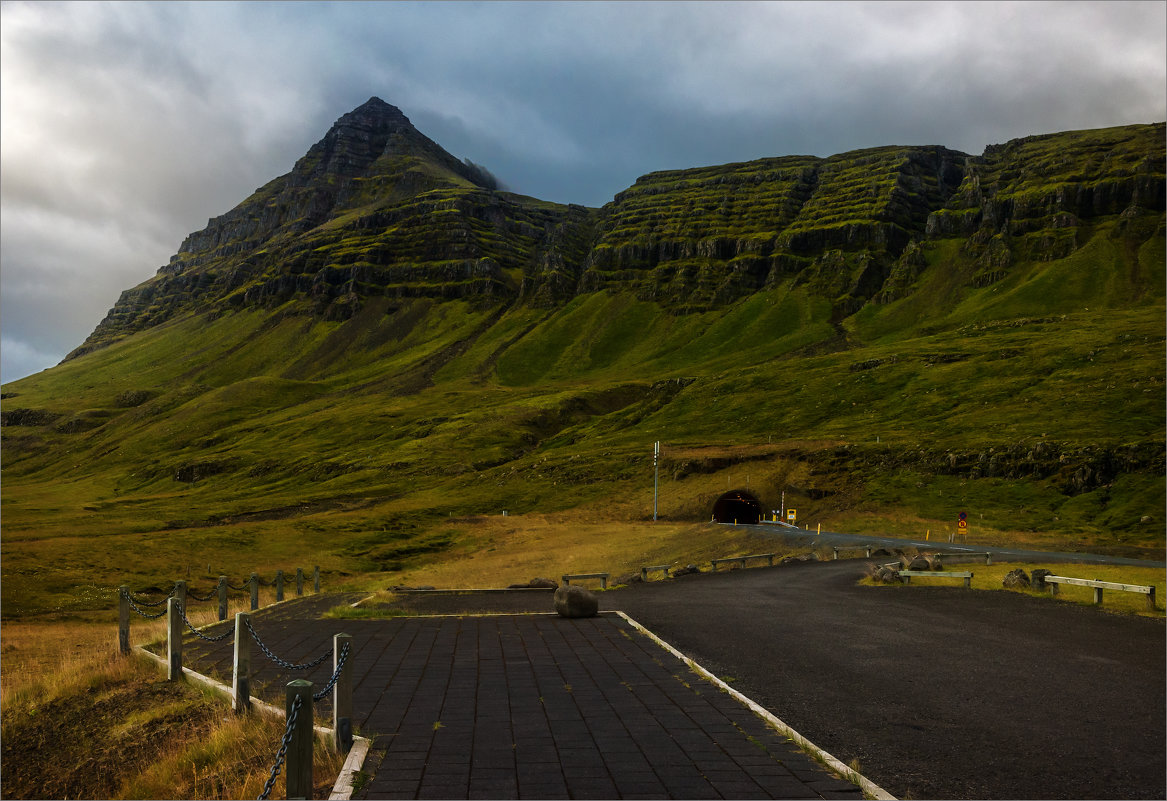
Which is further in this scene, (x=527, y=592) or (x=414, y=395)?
(x=414, y=395)

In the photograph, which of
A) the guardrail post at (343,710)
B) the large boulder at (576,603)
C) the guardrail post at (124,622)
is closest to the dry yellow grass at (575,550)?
the large boulder at (576,603)

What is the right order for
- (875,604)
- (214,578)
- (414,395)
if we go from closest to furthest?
(875,604), (214,578), (414,395)

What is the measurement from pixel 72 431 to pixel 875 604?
215 meters

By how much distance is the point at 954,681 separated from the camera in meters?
12.4

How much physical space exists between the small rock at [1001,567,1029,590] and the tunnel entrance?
40177 mm

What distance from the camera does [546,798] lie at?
698 cm

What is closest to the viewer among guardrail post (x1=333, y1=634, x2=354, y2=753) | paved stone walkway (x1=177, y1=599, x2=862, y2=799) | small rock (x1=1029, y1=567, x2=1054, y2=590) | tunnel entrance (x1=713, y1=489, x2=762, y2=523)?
paved stone walkway (x1=177, y1=599, x2=862, y2=799)

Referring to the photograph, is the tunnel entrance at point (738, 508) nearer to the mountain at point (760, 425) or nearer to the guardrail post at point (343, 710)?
the mountain at point (760, 425)

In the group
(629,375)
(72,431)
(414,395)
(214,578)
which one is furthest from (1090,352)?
(72,431)

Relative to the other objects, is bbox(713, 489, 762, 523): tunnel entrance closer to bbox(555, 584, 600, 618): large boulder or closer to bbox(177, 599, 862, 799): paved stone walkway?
bbox(555, 584, 600, 618): large boulder

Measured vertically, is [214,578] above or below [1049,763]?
below

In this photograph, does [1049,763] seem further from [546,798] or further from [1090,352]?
[1090,352]

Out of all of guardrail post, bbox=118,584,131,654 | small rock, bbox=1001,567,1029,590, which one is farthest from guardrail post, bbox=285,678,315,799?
small rock, bbox=1001,567,1029,590

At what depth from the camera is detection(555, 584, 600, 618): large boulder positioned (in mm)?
18219
